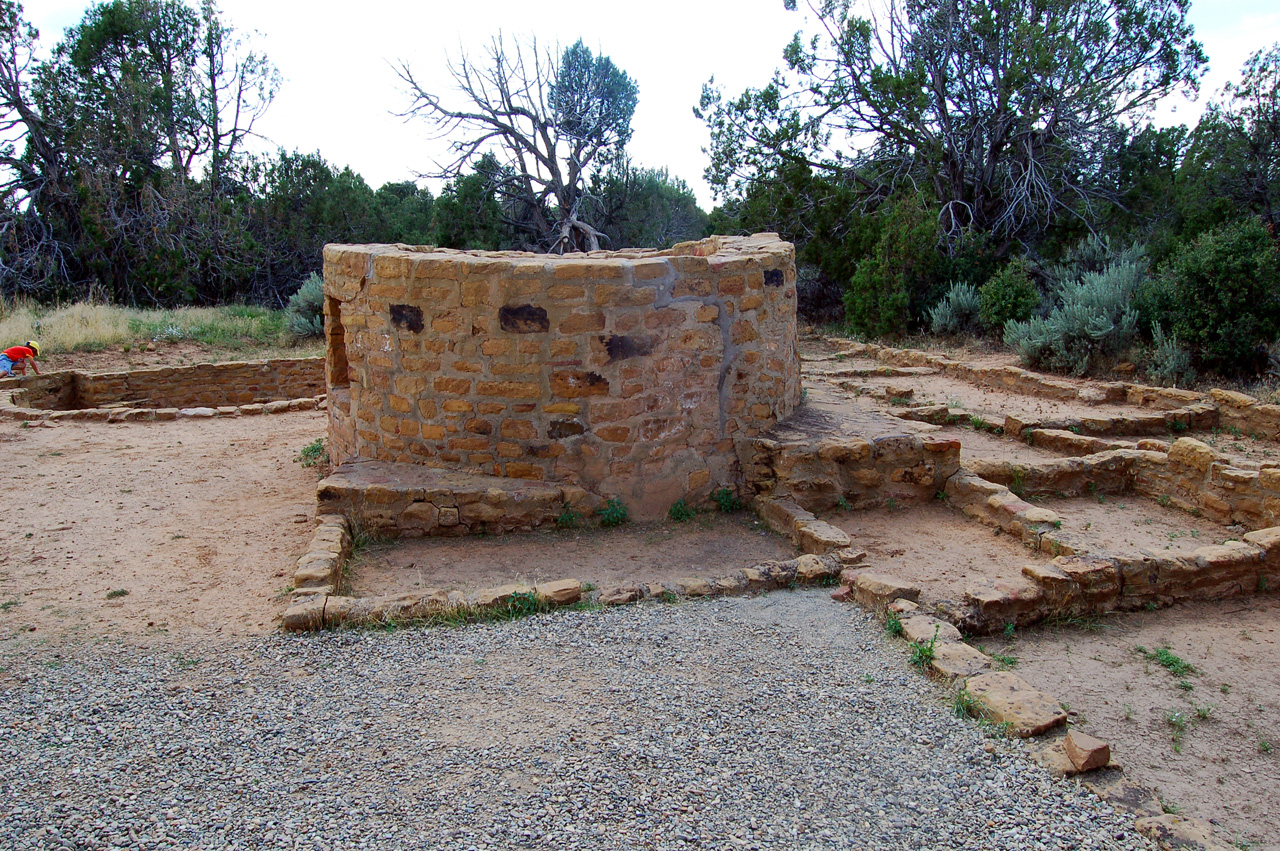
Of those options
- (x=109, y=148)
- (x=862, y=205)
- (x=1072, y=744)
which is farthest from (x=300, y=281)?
(x=1072, y=744)

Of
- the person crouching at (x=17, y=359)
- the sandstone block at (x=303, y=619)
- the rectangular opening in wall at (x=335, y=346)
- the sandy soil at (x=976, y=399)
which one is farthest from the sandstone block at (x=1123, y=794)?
the person crouching at (x=17, y=359)

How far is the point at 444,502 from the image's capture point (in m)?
5.48

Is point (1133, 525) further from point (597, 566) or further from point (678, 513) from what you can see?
point (597, 566)

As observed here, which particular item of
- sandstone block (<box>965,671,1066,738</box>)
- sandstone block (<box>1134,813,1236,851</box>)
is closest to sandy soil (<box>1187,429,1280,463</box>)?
sandstone block (<box>965,671,1066,738</box>)

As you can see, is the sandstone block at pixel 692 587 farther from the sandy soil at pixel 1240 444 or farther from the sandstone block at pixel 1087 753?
the sandy soil at pixel 1240 444

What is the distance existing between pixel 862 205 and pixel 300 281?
12755mm

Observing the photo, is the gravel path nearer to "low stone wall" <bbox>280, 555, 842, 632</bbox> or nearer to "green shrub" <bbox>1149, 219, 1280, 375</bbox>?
"low stone wall" <bbox>280, 555, 842, 632</bbox>

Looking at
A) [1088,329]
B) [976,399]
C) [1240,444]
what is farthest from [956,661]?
[1088,329]

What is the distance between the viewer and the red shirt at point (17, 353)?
1086 centimetres

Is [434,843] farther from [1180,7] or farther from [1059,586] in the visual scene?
[1180,7]

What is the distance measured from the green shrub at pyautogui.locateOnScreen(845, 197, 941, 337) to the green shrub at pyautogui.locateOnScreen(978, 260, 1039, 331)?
1.30 m

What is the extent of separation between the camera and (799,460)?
19.6 feet

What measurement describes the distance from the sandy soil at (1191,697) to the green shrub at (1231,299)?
595 centimetres

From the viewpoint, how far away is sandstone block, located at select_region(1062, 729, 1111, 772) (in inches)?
119
